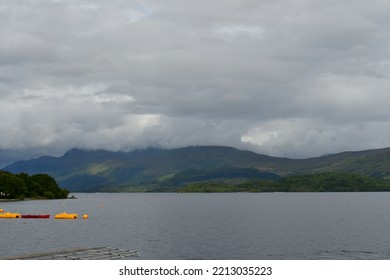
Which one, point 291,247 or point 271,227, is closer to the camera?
point 291,247

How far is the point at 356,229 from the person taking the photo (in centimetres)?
18450

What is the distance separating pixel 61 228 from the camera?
195750 millimetres

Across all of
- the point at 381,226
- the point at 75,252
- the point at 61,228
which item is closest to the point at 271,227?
the point at 381,226

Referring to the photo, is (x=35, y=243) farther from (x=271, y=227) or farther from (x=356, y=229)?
(x=356, y=229)

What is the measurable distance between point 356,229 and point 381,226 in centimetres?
1844
